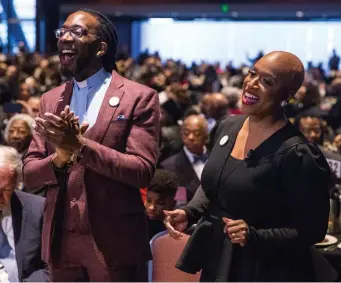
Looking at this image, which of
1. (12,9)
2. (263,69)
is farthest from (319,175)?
(12,9)

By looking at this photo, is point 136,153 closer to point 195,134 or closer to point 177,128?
point 195,134

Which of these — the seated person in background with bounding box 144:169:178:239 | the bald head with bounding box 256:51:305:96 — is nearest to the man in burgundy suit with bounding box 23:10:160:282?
the bald head with bounding box 256:51:305:96

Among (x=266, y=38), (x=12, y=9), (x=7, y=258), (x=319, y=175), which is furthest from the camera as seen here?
(x=266, y=38)

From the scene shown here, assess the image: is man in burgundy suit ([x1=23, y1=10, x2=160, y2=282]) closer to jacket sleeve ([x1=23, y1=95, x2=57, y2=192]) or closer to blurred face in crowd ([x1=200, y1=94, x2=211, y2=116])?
jacket sleeve ([x1=23, y1=95, x2=57, y2=192])

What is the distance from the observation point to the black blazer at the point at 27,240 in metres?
3.27

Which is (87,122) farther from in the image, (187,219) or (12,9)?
(12,9)

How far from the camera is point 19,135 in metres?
5.26

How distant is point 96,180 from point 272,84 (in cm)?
72

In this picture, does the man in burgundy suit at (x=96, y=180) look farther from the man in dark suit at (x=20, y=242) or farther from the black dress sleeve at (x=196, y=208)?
the man in dark suit at (x=20, y=242)

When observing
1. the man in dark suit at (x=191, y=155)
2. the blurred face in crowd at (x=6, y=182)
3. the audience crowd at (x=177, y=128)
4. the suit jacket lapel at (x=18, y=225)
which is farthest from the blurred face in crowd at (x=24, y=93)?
the blurred face in crowd at (x=6, y=182)

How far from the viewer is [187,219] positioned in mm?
2490

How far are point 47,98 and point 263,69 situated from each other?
0.86m

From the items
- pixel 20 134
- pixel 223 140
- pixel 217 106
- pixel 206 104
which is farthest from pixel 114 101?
pixel 206 104

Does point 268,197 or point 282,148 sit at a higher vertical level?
point 282,148
